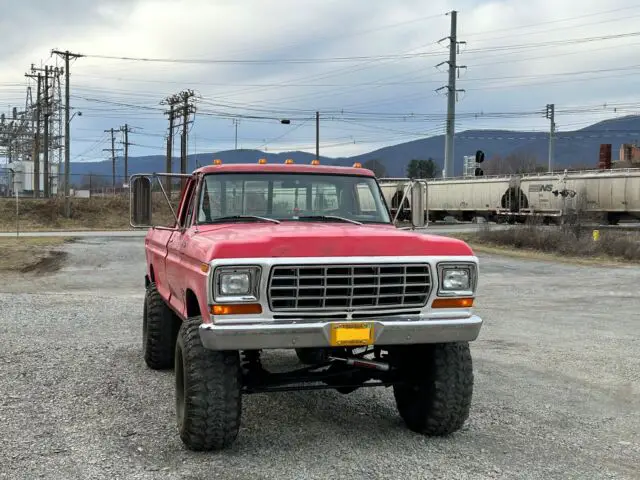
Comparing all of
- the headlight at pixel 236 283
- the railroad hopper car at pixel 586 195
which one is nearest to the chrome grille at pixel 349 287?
the headlight at pixel 236 283

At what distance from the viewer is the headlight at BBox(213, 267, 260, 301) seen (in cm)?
454

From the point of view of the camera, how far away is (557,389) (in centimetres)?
713

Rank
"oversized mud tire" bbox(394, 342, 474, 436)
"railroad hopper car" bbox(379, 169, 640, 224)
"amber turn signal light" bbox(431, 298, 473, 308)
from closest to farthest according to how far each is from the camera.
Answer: "amber turn signal light" bbox(431, 298, 473, 308) < "oversized mud tire" bbox(394, 342, 474, 436) < "railroad hopper car" bbox(379, 169, 640, 224)

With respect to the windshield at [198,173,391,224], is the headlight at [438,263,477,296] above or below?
below

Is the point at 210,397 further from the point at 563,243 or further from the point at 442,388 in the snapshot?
the point at 563,243

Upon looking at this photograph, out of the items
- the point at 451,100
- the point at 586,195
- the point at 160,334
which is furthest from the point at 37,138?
the point at 160,334

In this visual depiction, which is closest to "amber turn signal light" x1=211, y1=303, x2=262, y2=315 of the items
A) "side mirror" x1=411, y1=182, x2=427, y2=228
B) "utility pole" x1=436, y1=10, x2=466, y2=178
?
"side mirror" x1=411, y1=182, x2=427, y2=228

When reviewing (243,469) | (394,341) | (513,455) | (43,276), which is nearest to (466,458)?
(513,455)

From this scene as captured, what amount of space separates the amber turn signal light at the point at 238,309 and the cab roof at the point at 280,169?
2.06 metres

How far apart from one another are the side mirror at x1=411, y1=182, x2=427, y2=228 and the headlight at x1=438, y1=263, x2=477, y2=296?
1.52 metres

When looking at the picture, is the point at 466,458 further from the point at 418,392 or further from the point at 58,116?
the point at 58,116

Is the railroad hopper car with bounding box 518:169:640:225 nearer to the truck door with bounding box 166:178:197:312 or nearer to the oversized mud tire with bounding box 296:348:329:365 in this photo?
the truck door with bounding box 166:178:197:312

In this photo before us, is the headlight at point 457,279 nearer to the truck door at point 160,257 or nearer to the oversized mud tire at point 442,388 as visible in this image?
the oversized mud tire at point 442,388

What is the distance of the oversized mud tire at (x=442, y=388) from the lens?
5250 millimetres
